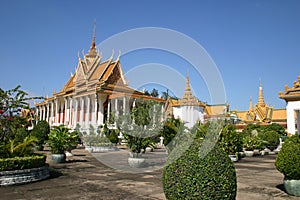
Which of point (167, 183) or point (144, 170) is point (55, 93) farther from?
point (167, 183)

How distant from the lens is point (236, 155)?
14594 mm

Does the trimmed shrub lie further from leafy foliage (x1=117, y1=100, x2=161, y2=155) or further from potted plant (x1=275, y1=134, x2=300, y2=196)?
potted plant (x1=275, y1=134, x2=300, y2=196)

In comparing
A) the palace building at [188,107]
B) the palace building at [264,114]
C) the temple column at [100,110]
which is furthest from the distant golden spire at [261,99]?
the temple column at [100,110]

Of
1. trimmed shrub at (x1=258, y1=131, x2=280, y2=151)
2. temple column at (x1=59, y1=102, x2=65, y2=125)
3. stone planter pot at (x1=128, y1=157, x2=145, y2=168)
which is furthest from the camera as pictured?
temple column at (x1=59, y1=102, x2=65, y2=125)

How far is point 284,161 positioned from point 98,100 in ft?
91.2

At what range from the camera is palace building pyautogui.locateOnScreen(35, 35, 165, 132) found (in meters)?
31.5

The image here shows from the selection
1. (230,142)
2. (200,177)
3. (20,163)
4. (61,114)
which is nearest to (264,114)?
(230,142)

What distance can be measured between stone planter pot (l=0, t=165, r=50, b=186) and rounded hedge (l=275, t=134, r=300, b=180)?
6.61 metres

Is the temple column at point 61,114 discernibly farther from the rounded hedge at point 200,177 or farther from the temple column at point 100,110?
the rounded hedge at point 200,177

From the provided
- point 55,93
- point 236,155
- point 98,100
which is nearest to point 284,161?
point 236,155

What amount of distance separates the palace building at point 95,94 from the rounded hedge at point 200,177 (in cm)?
2466

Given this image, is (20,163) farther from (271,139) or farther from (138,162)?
(271,139)

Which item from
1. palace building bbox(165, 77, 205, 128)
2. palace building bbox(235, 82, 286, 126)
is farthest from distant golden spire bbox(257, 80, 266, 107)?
palace building bbox(165, 77, 205, 128)

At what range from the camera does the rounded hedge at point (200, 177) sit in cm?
376
